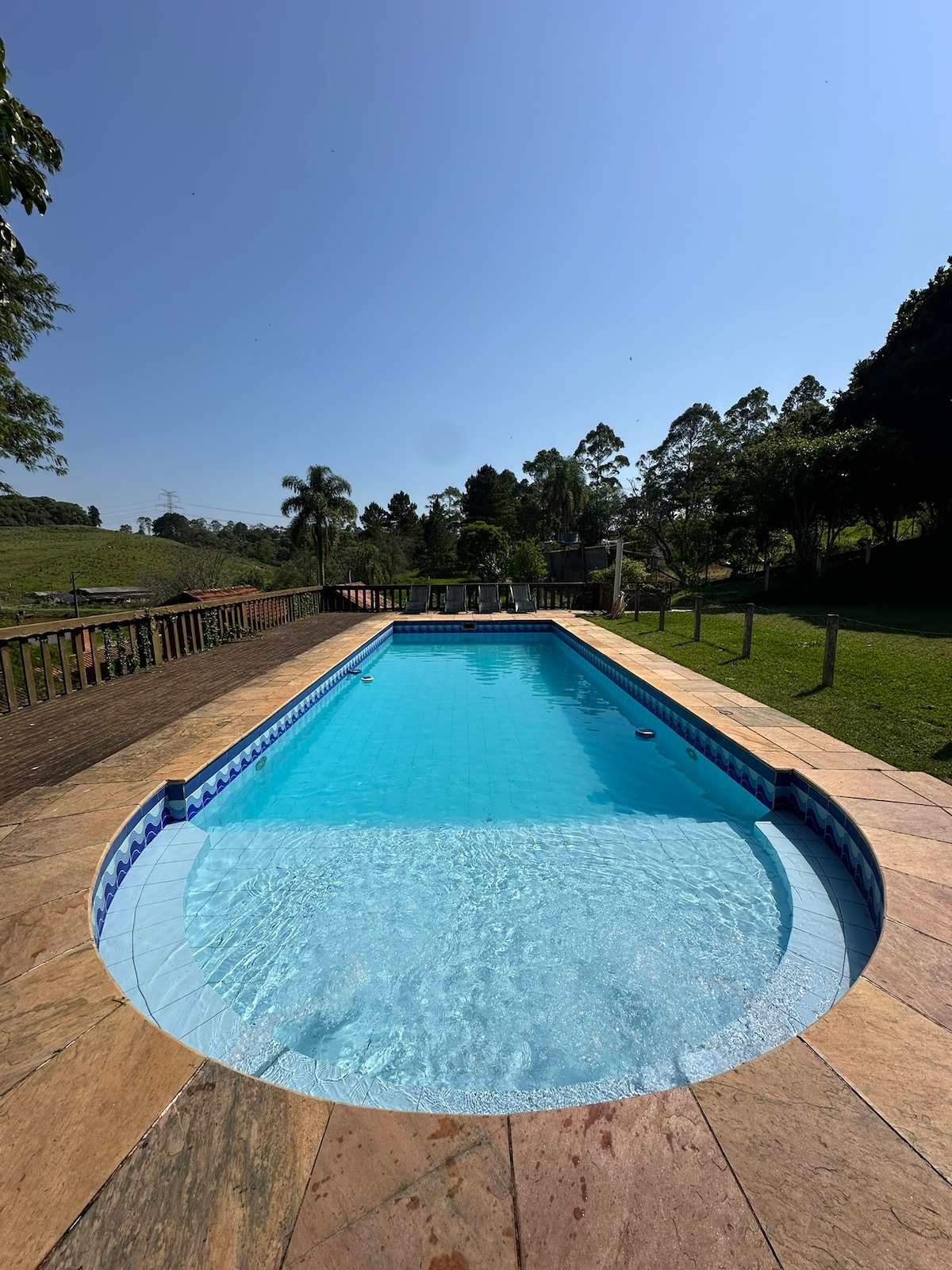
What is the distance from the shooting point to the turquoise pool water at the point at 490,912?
217 cm

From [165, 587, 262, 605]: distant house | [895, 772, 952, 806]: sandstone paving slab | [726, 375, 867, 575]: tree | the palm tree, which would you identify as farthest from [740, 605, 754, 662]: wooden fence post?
the palm tree

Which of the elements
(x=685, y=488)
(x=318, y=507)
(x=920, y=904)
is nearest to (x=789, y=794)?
(x=920, y=904)

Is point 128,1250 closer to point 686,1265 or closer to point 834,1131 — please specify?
point 686,1265

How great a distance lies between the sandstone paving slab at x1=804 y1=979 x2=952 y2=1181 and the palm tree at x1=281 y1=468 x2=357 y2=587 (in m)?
27.9

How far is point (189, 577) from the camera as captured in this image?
2439 cm

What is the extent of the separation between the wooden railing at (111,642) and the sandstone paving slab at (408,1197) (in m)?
4.96

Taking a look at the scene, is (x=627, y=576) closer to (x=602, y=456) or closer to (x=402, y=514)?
(x=602, y=456)

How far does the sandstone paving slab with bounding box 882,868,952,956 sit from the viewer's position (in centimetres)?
214

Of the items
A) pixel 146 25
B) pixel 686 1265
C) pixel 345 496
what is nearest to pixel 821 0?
pixel 146 25

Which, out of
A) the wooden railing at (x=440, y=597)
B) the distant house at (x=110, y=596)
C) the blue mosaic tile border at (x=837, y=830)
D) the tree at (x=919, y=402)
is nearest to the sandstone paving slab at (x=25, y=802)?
the blue mosaic tile border at (x=837, y=830)

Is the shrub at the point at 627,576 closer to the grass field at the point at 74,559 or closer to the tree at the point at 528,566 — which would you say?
the tree at the point at 528,566

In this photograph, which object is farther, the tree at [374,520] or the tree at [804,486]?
the tree at [374,520]

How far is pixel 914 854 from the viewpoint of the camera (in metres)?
2.62

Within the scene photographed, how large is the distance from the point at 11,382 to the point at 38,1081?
15291mm
